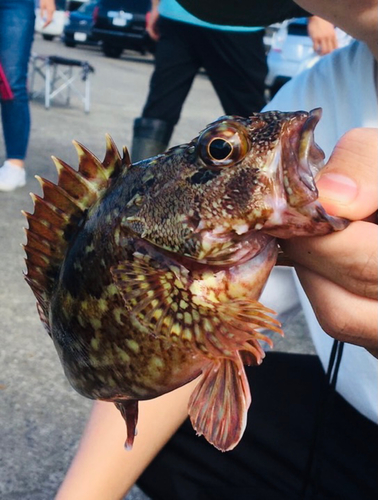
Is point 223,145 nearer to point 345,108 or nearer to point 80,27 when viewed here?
point 345,108

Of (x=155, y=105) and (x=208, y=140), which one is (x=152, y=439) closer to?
(x=208, y=140)

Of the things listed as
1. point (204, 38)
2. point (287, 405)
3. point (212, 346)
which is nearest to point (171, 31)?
point (204, 38)

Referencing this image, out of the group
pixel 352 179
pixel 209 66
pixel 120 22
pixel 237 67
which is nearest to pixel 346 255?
pixel 352 179

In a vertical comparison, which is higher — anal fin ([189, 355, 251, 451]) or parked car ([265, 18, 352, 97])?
anal fin ([189, 355, 251, 451])

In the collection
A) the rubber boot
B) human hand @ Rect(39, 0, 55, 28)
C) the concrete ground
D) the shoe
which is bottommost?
the shoe

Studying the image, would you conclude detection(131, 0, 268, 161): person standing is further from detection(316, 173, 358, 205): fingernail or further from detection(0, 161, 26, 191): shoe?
detection(316, 173, 358, 205): fingernail

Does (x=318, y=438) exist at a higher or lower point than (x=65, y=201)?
lower

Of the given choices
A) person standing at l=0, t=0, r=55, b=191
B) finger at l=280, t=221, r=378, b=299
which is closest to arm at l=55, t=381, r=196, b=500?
finger at l=280, t=221, r=378, b=299
